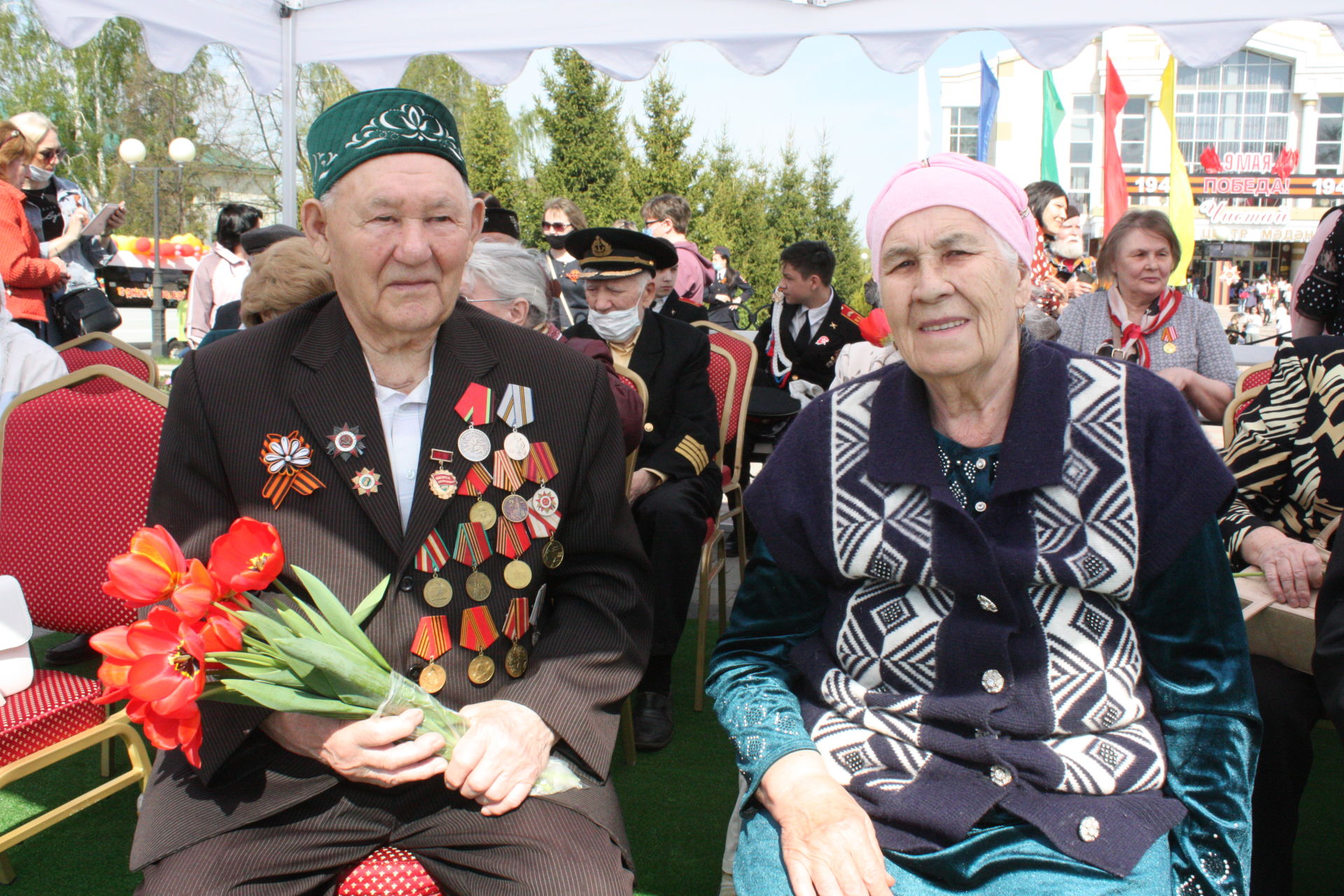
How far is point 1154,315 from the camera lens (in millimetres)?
4004

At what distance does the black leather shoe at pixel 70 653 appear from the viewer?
149 inches

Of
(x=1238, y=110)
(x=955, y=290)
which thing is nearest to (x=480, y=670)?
(x=955, y=290)

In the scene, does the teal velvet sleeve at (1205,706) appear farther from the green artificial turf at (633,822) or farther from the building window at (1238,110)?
the building window at (1238,110)

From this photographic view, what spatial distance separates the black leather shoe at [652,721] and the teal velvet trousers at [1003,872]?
5.95 feet

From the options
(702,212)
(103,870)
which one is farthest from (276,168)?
(103,870)

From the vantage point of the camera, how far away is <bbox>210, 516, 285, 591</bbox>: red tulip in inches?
52.5

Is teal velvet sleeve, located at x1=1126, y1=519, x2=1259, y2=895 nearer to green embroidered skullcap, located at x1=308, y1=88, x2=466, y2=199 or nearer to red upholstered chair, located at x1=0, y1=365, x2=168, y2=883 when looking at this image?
green embroidered skullcap, located at x1=308, y1=88, x2=466, y2=199

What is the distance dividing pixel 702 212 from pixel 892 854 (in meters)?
20.7

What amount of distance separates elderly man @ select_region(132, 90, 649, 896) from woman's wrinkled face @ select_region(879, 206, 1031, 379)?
60cm

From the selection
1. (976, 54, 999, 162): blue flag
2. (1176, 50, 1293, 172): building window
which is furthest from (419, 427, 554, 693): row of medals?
(1176, 50, 1293, 172): building window

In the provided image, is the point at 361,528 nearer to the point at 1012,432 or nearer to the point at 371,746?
the point at 371,746

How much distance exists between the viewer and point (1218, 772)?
4.90ft

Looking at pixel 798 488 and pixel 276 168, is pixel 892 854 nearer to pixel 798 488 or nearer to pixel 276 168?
pixel 798 488

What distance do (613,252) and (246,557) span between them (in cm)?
282
